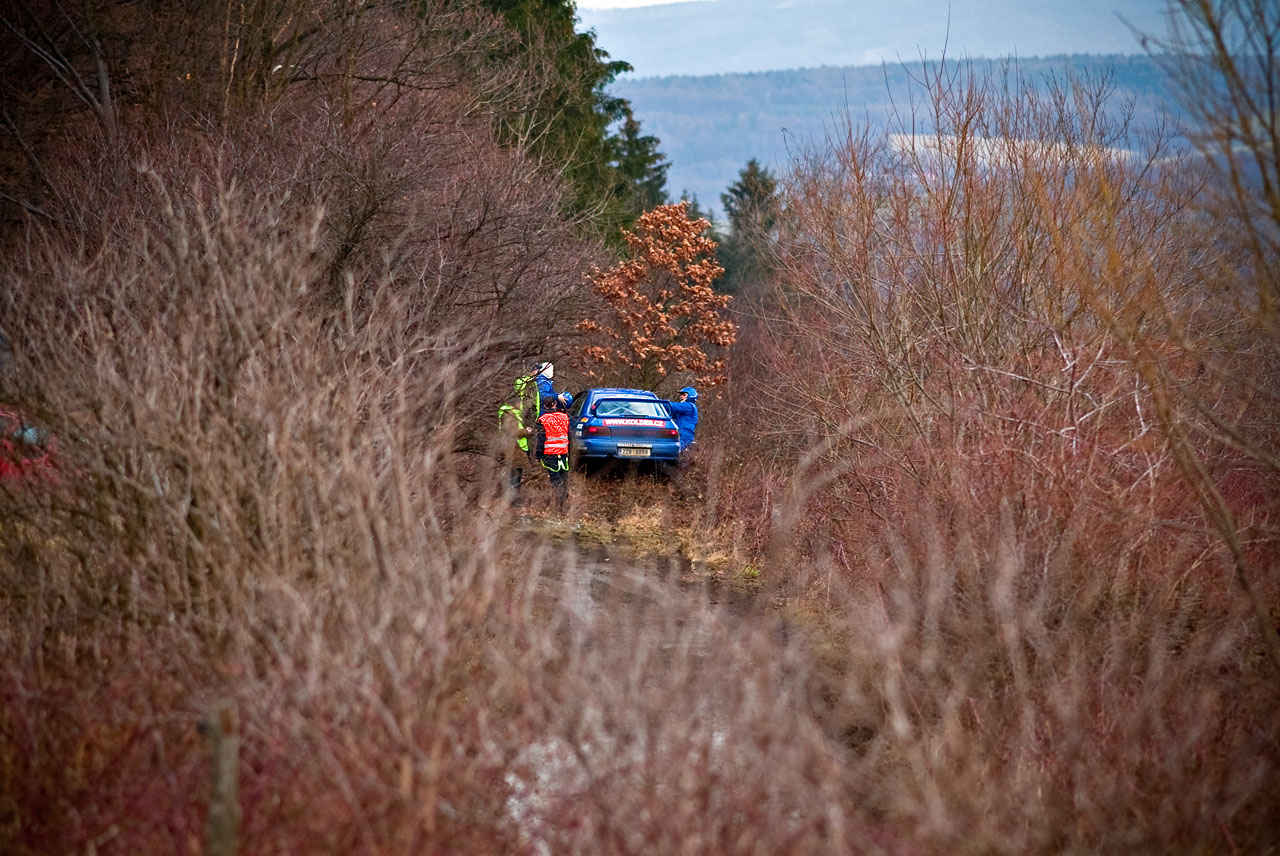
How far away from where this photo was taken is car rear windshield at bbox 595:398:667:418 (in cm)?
2073

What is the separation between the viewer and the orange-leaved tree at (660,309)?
86.6 ft

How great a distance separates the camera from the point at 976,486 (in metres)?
9.09

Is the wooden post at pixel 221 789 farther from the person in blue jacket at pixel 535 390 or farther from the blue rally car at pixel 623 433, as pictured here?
the blue rally car at pixel 623 433

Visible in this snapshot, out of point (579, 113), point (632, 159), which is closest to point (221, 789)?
point (579, 113)

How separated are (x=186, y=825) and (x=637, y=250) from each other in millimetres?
23134

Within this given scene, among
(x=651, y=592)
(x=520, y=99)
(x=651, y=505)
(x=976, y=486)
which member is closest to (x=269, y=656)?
(x=976, y=486)

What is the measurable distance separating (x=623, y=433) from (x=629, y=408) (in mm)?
882

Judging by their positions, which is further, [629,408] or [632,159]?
[632,159]

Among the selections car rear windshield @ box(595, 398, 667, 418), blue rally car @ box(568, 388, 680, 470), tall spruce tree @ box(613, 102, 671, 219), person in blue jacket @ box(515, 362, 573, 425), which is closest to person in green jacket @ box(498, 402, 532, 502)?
person in blue jacket @ box(515, 362, 573, 425)

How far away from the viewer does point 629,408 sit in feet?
68.4

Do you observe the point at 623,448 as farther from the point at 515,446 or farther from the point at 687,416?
the point at 687,416

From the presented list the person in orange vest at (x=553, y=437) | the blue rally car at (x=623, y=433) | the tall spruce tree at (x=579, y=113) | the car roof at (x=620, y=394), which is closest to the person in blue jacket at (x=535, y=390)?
the person in orange vest at (x=553, y=437)

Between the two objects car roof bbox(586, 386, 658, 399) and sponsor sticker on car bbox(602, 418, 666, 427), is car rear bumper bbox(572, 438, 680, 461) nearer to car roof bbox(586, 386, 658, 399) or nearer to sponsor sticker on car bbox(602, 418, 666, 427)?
sponsor sticker on car bbox(602, 418, 666, 427)

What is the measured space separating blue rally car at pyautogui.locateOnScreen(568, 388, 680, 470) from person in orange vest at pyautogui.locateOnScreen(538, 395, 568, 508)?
4.21 feet
